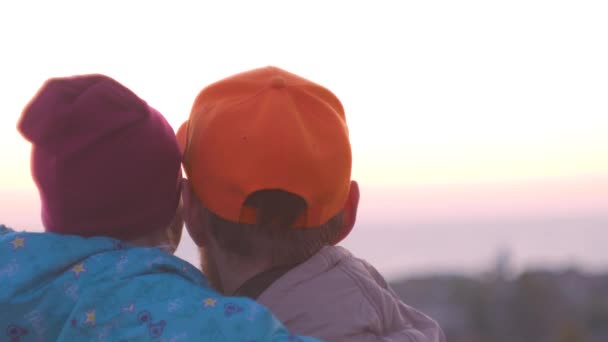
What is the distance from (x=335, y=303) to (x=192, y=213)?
39 centimetres

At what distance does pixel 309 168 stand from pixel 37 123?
59cm

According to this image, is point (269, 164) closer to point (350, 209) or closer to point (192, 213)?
point (192, 213)

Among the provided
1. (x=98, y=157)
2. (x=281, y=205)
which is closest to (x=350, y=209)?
(x=281, y=205)

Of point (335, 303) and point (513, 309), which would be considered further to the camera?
point (513, 309)

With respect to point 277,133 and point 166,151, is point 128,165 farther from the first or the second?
point 277,133

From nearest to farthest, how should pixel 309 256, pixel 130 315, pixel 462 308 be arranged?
1. pixel 130 315
2. pixel 309 256
3. pixel 462 308

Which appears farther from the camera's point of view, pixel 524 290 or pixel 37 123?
pixel 524 290

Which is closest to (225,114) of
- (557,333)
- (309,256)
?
(309,256)

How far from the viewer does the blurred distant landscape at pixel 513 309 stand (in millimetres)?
12758

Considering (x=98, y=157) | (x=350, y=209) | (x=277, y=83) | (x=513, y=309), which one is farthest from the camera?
(x=513, y=309)

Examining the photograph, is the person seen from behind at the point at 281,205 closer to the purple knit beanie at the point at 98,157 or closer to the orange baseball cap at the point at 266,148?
the orange baseball cap at the point at 266,148

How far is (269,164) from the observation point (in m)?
2.30

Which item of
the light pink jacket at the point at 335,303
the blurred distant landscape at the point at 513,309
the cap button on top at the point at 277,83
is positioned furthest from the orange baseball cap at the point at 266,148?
the blurred distant landscape at the point at 513,309

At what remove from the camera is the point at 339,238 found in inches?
103
